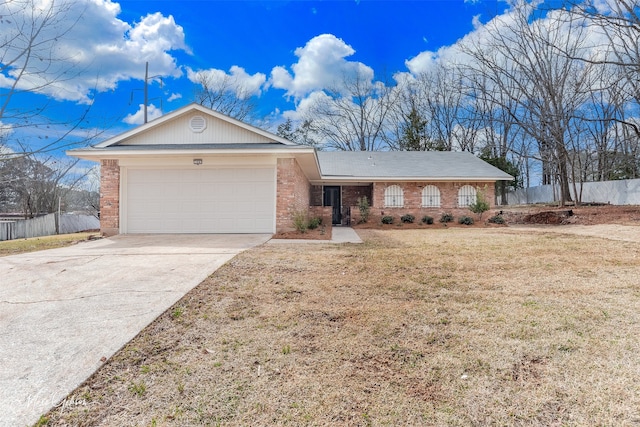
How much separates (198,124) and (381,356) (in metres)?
10.4

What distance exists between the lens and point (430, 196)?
17.3 meters

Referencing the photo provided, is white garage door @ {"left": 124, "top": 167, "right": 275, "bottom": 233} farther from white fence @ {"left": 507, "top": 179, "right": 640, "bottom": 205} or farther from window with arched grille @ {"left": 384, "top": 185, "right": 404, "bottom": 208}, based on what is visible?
white fence @ {"left": 507, "top": 179, "right": 640, "bottom": 205}

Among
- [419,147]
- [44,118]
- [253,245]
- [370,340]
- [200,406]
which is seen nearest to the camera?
[200,406]

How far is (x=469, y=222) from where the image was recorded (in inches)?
623

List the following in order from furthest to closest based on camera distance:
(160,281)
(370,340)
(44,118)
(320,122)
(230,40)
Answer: (320,122), (230,40), (44,118), (160,281), (370,340)

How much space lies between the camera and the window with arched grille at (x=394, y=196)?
56.7 feet

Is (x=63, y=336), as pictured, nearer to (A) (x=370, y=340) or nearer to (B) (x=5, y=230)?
(A) (x=370, y=340)

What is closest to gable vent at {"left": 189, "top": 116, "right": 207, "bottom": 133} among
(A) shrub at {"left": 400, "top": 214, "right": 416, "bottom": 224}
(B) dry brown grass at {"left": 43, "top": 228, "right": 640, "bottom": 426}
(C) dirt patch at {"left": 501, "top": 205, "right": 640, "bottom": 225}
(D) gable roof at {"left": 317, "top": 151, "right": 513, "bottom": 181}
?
(D) gable roof at {"left": 317, "top": 151, "right": 513, "bottom": 181}

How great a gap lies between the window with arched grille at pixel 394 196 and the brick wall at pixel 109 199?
11869 mm

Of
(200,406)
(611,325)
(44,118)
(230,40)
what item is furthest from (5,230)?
(611,325)

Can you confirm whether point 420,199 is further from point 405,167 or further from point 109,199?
point 109,199

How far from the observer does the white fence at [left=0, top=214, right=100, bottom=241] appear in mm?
15281

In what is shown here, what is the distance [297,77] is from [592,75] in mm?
19063

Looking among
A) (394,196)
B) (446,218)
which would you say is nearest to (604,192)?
(446,218)
